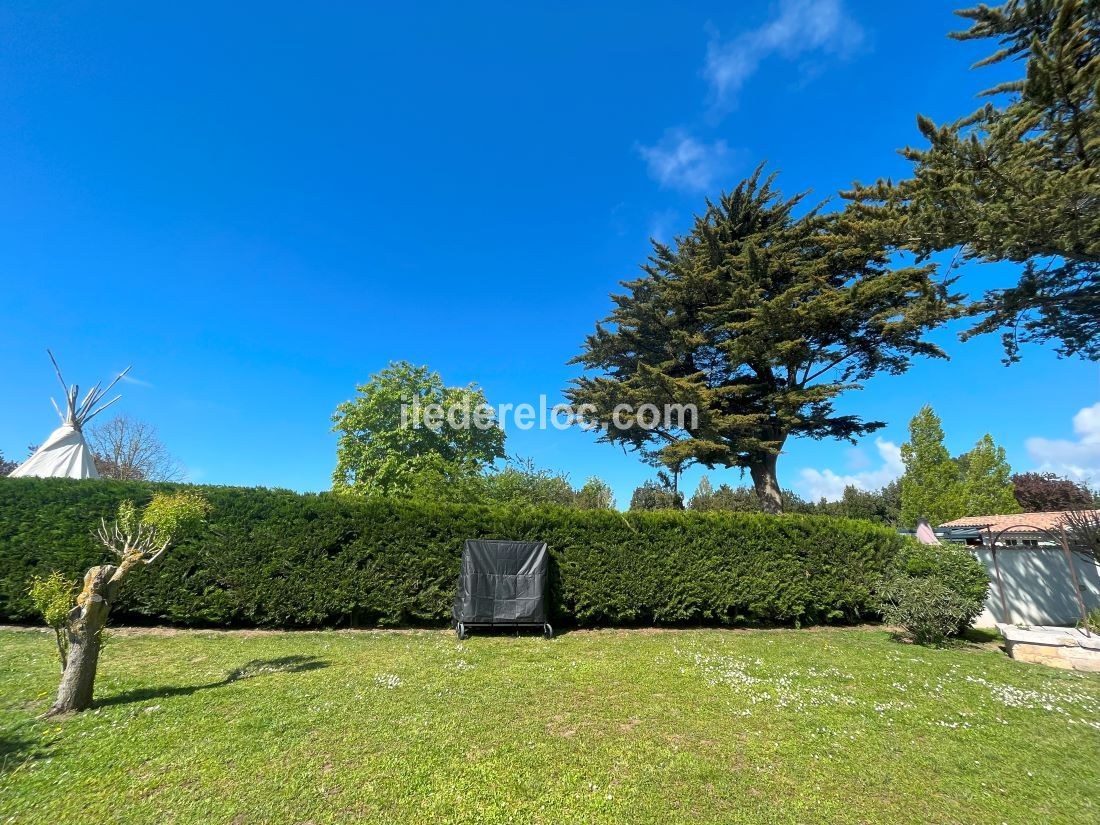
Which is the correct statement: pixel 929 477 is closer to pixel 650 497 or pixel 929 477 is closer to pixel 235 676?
pixel 650 497

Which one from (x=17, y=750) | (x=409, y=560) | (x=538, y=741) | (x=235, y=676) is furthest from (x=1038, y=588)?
(x=17, y=750)

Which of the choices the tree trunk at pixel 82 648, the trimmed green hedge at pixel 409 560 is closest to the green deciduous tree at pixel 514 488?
the trimmed green hedge at pixel 409 560

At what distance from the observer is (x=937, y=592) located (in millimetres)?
8000

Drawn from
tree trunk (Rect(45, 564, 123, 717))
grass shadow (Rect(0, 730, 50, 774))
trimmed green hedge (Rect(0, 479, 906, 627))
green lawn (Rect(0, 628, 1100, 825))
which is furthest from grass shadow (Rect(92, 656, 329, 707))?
trimmed green hedge (Rect(0, 479, 906, 627))

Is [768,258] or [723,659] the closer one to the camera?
[723,659]

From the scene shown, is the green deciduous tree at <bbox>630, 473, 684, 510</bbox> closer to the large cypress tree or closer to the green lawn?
the large cypress tree

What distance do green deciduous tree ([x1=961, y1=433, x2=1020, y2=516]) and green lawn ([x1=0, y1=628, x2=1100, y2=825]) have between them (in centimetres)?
2862

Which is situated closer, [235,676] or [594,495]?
[235,676]

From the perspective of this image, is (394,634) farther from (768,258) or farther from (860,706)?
(768,258)

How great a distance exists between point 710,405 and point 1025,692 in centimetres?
1087

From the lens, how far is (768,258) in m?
15.5

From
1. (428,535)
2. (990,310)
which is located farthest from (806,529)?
(428,535)

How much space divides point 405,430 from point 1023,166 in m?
26.6

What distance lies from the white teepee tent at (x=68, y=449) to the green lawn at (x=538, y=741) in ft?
16.5
